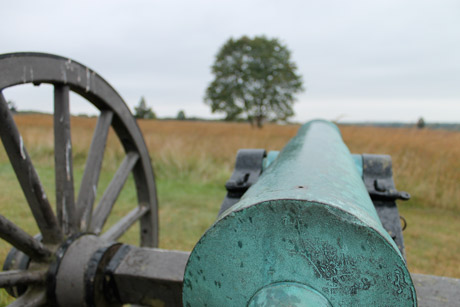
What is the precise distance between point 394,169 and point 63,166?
5218mm

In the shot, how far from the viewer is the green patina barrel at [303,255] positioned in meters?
0.78

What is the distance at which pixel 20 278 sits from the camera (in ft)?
4.90

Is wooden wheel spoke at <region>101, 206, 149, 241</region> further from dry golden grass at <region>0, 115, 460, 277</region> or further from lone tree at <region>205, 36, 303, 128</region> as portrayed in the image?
lone tree at <region>205, 36, 303, 128</region>

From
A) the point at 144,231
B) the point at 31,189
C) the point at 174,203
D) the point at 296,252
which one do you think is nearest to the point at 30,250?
the point at 31,189

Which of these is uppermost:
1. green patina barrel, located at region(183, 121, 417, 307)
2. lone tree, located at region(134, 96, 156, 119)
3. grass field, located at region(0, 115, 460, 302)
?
lone tree, located at region(134, 96, 156, 119)

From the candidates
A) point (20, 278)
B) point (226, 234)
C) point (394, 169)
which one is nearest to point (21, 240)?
point (20, 278)

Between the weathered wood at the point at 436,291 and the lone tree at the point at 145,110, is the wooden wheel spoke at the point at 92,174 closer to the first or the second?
the weathered wood at the point at 436,291

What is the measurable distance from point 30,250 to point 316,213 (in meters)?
1.29

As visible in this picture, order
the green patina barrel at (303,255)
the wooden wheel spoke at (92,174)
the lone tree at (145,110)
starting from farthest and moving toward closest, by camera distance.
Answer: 1. the lone tree at (145,110)
2. the wooden wheel spoke at (92,174)
3. the green patina barrel at (303,255)

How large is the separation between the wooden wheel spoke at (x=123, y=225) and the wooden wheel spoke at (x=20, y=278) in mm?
538

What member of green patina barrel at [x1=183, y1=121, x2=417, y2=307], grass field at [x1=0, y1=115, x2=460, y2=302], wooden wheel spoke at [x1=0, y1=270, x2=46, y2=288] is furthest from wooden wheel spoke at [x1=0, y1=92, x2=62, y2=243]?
grass field at [x1=0, y1=115, x2=460, y2=302]

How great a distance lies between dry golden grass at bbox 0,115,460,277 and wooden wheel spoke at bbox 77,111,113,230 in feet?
5.64

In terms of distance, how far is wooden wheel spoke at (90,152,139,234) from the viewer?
206cm

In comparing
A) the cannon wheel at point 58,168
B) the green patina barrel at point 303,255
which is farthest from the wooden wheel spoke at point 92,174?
the green patina barrel at point 303,255
